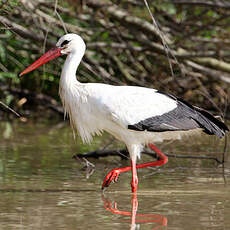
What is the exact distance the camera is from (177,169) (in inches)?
339

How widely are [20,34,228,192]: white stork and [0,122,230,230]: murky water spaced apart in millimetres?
525

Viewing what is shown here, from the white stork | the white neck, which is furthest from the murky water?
the white neck

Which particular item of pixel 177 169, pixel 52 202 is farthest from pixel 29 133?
pixel 52 202

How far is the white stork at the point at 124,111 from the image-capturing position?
7352 millimetres

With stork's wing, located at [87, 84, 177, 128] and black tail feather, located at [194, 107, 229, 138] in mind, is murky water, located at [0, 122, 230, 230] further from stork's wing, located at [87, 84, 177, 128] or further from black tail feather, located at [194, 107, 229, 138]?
stork's wing, located at [87, 84, 177, 128]

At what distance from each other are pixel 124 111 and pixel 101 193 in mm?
980

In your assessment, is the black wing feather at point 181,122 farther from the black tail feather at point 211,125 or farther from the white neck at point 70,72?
the white neck at point 70,72

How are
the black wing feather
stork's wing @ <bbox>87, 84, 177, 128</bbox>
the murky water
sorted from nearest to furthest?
the murky water < stork's wing @ <bbox>87, 84, 177, 128</bbox> < the black wing feather

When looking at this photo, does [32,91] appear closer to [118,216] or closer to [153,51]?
[153,51]

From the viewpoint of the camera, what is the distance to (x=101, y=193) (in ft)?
22.9

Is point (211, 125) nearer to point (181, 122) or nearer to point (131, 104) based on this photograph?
point (181, 122)

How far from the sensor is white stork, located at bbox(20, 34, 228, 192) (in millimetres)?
7352

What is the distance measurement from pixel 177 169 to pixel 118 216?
9.49ft

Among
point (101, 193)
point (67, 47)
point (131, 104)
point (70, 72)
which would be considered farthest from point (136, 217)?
point (67, 47)
